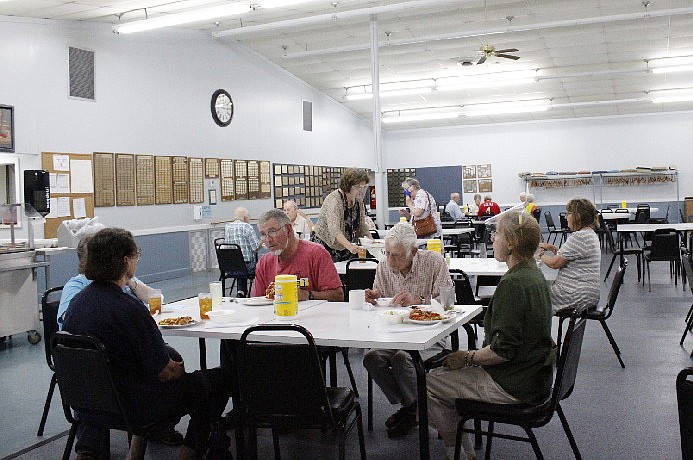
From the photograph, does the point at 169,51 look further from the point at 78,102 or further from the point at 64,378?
the point at 64,378

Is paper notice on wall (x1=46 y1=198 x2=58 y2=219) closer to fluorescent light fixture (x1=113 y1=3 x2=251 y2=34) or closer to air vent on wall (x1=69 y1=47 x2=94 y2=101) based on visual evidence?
air vent on wall (x1=69 y1=47 x2=94 y2=101)

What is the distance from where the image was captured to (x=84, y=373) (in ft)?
8.08

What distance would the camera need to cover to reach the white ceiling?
31.0ft

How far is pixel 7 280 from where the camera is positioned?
5750 millimetres

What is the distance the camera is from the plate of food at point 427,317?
2812 mm

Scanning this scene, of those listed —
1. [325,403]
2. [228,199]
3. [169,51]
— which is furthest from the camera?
[228,199]

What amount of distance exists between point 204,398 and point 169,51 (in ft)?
28.1

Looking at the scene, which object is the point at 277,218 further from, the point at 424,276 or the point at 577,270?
the point at 577,270

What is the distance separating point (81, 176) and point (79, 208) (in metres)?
0.43

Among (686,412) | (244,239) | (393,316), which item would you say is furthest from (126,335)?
(244,239)

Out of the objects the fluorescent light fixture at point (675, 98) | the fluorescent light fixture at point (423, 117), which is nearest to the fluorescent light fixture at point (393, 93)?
the fluorescent light fixture at point (423, 117)

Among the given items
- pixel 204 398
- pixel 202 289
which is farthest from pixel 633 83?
pixel 204 398

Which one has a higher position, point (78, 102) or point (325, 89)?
point (325, 89)

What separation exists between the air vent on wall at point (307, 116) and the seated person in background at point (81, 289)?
1116 cm
